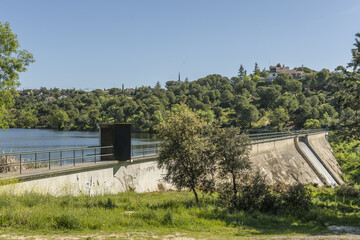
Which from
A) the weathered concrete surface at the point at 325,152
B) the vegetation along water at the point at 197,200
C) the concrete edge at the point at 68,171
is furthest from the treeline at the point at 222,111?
the vegetation along water at the point at 197,200

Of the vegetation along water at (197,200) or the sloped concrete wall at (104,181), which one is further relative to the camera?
the sloped concrete wall at (104,181)

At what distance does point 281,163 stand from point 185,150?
98.0ft

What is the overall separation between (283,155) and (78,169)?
114 ft

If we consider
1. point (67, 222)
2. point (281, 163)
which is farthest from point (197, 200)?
point (281, 163)

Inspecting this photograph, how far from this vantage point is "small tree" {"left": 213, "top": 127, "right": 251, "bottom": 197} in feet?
54.4

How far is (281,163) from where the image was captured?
4228 cm

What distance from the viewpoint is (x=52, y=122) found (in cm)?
12319

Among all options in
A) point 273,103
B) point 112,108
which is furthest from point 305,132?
point 112,108

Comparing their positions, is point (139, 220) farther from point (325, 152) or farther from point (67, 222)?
point (325, 152)

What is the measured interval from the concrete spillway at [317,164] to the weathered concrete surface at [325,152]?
141 cm

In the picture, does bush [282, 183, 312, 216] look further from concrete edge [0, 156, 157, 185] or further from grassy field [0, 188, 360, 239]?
concrete edge [0, 156, 157, 185]

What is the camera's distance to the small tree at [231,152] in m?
16.6

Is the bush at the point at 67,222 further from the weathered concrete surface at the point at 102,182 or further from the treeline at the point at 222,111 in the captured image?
the treeline at the point at 222,111

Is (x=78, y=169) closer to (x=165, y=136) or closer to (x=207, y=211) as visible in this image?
(x=165, y=136)
